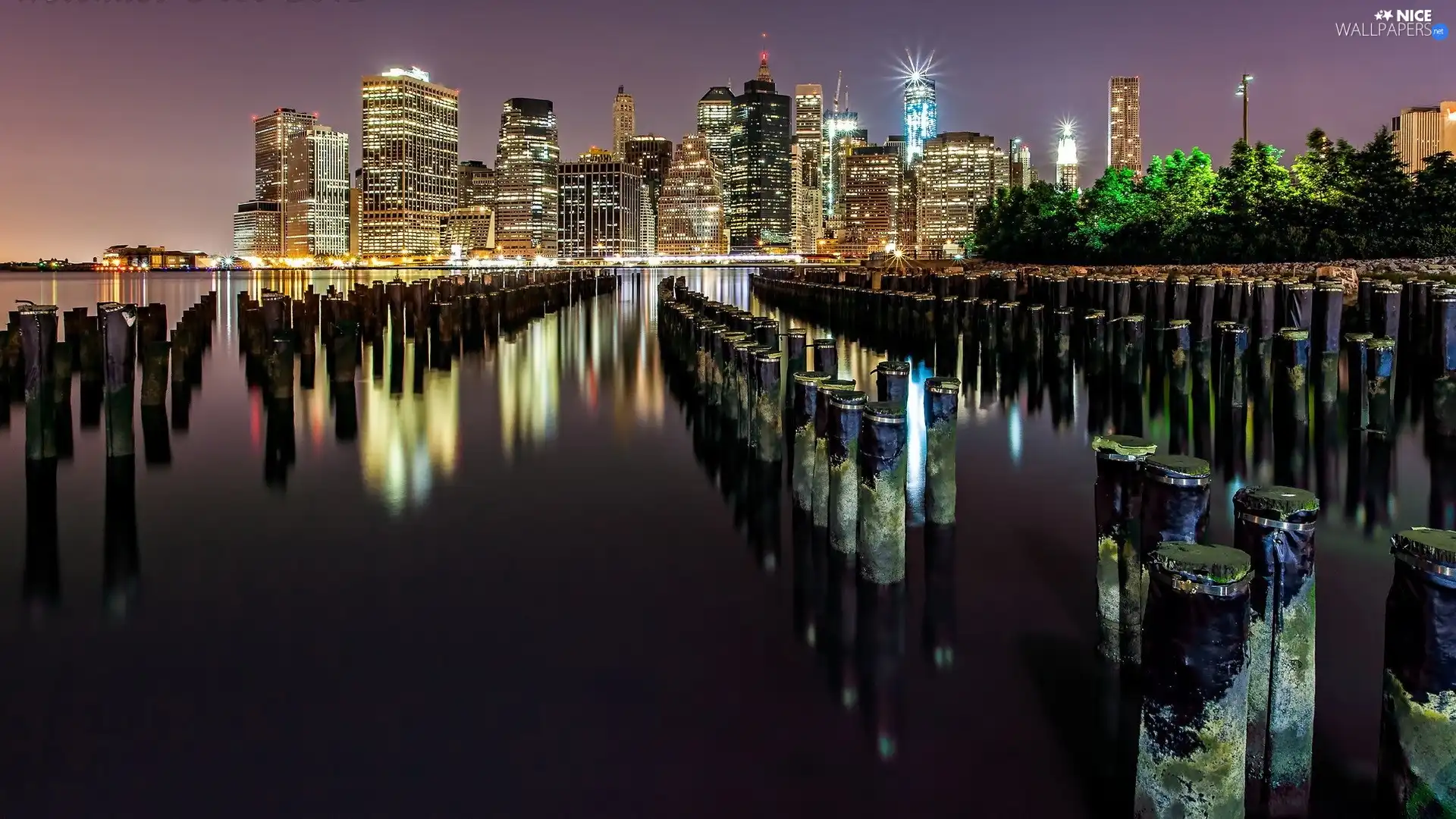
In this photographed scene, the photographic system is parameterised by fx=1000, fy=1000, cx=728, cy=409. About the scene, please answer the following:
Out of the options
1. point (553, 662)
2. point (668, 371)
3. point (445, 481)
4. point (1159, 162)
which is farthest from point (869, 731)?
point (1159, 162)

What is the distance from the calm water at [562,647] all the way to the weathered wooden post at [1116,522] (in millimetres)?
299

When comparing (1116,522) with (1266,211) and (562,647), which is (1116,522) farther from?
(1266,211)

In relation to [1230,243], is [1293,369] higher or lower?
lower

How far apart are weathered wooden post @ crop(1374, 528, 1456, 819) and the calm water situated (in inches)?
25.9

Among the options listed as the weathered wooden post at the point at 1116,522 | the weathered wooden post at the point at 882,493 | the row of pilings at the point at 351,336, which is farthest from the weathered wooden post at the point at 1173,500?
the row of pilings at the point at 351,336

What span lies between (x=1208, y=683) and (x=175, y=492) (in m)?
8.98

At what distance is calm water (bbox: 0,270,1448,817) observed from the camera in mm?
4133

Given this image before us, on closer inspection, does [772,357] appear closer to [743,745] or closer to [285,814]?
[743,745]

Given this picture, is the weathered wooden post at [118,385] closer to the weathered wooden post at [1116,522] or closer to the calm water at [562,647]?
the calm water at [562,647]

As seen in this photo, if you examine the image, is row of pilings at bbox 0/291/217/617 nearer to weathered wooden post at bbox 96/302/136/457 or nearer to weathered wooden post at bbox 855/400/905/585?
weathered wooden post at bbox 96/302/136/457

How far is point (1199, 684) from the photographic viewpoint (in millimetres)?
3148

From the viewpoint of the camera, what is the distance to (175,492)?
923 centimetres

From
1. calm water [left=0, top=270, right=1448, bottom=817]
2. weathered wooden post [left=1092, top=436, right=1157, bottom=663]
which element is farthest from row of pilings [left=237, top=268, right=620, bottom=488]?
weathered wooden post [left=1092, top=436, right=1157, bottom=663]

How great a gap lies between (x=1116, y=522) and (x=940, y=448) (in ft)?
8.44
